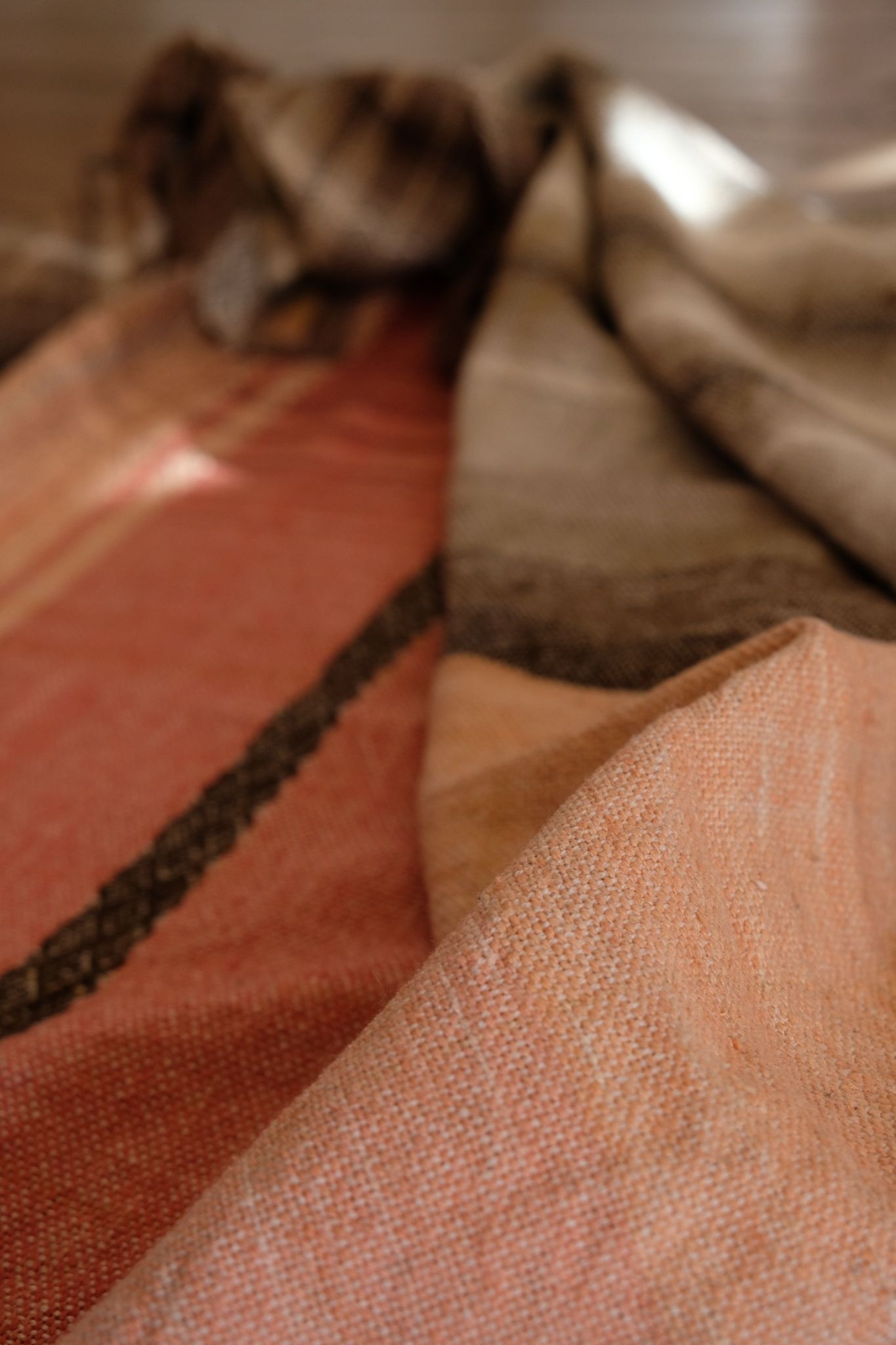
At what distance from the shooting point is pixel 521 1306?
24 centimetres

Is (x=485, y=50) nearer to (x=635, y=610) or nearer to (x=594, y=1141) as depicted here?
(x=635, y=610)

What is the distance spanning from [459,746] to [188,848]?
115 millimetres

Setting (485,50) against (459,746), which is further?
(485,50)

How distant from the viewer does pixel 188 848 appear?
17.3 inches

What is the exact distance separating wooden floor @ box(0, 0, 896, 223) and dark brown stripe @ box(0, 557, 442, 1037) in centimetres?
60

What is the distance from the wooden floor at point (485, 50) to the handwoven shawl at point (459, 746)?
76 millimetres

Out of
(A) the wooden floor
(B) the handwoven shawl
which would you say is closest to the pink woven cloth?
(B) the handwoven shawl

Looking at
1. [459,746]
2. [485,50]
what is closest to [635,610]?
[459,746]

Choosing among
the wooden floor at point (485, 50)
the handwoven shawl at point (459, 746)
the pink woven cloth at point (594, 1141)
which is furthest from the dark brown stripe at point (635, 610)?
the wooden floor at point (485, 50)

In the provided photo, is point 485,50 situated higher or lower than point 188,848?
higher

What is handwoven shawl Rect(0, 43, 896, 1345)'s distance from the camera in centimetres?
25

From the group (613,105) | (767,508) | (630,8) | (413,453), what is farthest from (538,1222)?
(630,8)

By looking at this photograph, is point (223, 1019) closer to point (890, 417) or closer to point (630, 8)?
point (890, 417)

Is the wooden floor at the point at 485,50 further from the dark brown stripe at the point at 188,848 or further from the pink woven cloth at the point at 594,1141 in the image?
the pink woven cloth at the point at 594,1141
